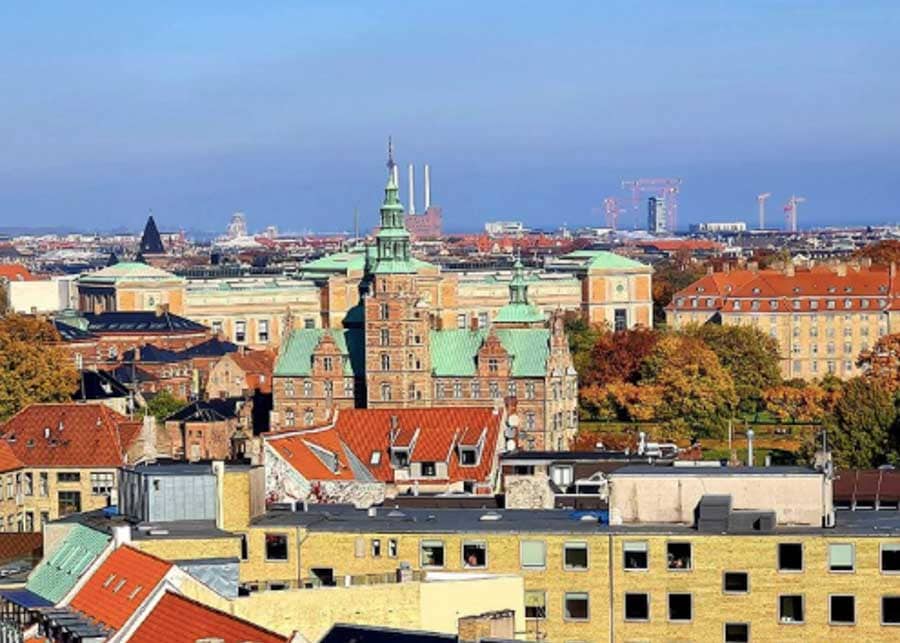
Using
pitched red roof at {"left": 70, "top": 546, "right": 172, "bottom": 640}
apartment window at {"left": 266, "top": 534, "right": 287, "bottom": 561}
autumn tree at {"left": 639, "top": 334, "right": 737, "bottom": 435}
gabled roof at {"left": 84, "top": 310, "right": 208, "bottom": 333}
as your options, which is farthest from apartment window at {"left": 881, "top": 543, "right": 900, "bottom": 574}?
gabled roof at {"left": 84, "top": 310, "right": 208, "bottom": 333}

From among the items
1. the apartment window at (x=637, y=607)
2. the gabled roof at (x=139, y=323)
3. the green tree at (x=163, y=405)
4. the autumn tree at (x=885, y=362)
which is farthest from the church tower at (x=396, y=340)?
the apartment window at (x=637, y=607)

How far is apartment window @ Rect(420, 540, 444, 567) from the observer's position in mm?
54406

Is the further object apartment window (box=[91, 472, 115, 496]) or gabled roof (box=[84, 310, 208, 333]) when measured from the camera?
gabled roof (box=[84, 310, 208, 333])

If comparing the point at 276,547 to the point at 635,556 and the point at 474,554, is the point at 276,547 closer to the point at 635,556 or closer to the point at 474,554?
the point at 474,554

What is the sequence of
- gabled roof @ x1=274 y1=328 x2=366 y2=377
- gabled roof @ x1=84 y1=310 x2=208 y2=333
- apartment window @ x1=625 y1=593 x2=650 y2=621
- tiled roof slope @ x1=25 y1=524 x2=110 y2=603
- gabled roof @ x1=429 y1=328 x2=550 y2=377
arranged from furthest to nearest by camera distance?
gabled roof @ x1=84 y1=310 x2=208 y2=333 < gabled roof @ x1=274 y1=328 x2=366 y2=377 < gabled roof @ x1=429 y1=328 x2=550 y2=377 < apartment window @ x1=625 y1=593 x2=650 y2=621 < tiled roof slope @ x1=25 y1=524 x2=110 y2=603

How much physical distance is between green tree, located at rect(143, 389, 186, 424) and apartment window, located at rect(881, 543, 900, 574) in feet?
200

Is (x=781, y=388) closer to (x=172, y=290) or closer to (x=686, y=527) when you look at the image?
(x=172, y=290)

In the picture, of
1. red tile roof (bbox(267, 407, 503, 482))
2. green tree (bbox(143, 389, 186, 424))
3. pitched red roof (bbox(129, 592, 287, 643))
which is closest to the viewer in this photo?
pitched red roof (bbox(129, 592, 287, 643))

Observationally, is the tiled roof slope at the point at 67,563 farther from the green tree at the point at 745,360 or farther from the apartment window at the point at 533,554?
the green tree at the point at 745,360

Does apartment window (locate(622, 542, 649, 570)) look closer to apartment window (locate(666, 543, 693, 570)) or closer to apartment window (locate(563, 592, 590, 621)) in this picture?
apartment window (locate(666, 543, 693, 570))

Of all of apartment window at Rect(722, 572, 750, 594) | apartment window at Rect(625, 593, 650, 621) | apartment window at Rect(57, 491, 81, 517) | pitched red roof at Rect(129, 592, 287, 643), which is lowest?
apartment window at Rect(57, 491, 81, 517)

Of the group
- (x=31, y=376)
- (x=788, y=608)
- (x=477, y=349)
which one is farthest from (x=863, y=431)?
(x=788, y=608)

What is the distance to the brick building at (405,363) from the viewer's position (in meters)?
120

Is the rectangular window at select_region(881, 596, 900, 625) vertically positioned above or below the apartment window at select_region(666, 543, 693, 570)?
below
